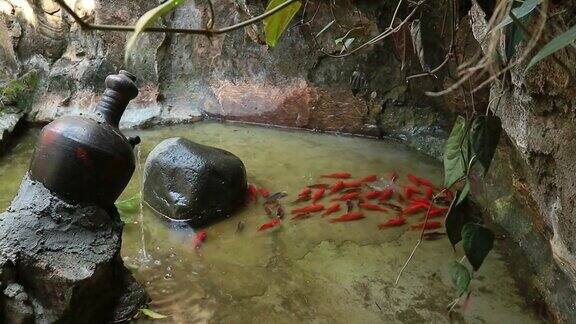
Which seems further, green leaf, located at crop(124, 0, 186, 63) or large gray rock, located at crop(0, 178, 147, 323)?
large gray rock, located at crop(0, 178, 147, 323)

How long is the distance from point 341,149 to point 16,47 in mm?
4145

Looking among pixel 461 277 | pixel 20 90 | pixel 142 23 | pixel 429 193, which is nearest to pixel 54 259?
pixel 461 277

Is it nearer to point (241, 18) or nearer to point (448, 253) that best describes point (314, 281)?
point (448, 253)

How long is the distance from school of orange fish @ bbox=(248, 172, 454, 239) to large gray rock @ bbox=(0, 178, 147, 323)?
147 centimetres

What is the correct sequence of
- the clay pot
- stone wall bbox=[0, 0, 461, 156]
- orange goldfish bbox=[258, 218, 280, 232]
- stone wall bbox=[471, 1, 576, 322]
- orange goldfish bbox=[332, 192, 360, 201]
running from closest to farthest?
stone wall bbox=[471, 1, 576, 322] < the clay pot < orange goldfish bbox=[258, 218, 280, 232] < orange goldfish bbox=[332, 192, 360, 201] < stone wall bbox=[0, 0, 461, 156]

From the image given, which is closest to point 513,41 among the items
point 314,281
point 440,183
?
point 314,281

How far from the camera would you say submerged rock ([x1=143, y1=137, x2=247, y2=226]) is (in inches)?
163

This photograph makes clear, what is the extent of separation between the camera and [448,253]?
368 centimetres

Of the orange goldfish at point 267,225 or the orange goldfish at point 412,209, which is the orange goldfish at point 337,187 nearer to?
the orange goldfish at point 412,209

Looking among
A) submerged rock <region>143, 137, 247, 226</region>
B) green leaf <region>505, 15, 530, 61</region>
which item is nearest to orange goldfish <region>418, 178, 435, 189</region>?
submerged rock <region>143, 137, 247, 226</region>

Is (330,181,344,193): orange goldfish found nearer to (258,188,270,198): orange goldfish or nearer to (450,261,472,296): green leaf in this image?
(258,188,270,198): orange goldfish

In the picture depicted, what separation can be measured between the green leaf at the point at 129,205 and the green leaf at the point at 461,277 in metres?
3.00

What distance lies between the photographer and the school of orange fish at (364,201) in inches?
163

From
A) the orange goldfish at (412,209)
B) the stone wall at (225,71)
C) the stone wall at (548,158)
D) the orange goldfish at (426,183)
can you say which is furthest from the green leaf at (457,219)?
the stone wall at (225,71)
